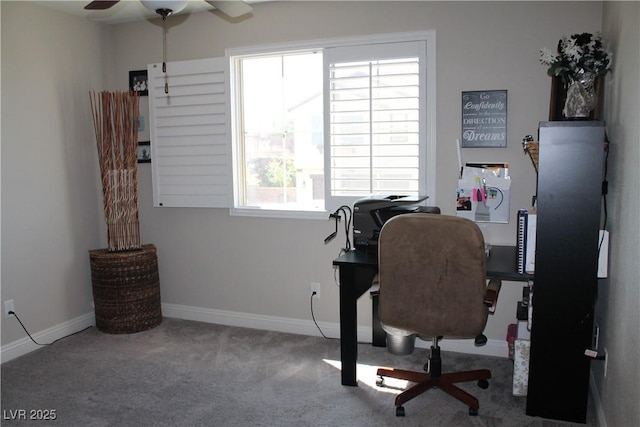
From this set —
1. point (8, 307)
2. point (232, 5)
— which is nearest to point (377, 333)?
point (232, 5)

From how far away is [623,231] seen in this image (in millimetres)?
2193

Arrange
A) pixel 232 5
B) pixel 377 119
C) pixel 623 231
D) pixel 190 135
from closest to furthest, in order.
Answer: pixel 623 231
pixel 232 5
pixel 377 119
pixel 190 135

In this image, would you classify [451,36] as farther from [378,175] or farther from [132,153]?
[132,153]

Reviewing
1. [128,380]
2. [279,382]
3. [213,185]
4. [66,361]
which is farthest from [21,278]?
[279,382]

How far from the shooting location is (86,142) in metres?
4.05

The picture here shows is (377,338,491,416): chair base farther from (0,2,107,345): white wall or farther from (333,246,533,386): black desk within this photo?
(0,2,107,345): white wall

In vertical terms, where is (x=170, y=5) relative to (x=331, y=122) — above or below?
above

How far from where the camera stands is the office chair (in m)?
2.36

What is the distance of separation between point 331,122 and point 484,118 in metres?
1.01

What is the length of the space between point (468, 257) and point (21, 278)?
118 inches

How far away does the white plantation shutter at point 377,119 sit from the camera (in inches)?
131

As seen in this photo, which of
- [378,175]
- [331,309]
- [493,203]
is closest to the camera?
[493,203]

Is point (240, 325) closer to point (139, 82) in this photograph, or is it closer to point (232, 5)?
point (139, 82)

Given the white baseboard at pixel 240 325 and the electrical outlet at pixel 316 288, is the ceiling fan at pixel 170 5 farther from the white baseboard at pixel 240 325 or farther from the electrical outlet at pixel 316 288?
the white baseboard at pixel 240 325
